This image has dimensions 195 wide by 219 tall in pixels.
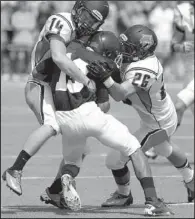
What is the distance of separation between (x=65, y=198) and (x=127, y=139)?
2.25 ft

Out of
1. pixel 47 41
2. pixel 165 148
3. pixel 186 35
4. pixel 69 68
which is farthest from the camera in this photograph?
pixel 186 35

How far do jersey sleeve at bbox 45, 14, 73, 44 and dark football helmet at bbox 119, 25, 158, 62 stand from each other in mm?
559

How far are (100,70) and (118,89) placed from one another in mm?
278

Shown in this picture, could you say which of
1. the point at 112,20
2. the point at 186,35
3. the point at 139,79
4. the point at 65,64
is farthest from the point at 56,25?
the point at 112,20

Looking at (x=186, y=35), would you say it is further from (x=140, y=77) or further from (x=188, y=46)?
(x=140, y=77)

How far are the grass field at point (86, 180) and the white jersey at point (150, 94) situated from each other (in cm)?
75

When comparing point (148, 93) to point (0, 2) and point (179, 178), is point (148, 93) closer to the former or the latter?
point (179, 178)

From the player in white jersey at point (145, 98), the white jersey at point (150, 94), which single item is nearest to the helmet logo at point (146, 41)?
the player in white jersey at point (145, 98)

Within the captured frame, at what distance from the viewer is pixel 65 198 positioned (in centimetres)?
870

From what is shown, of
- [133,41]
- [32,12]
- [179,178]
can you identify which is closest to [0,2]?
[32,12]

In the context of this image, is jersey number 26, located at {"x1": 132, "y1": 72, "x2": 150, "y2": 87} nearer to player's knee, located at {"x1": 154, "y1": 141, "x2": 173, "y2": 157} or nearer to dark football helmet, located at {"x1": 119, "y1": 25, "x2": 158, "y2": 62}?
dark football helmet, located at {"x1": 119, "y1": 25, "x2": 158, "y2": 62}

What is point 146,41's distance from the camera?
29.8 ft

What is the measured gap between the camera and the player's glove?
855 centimetres

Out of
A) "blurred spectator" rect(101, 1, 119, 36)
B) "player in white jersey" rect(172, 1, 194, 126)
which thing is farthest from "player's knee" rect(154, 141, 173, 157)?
"blurred spectator" rect(101, 1, 119, 36)
